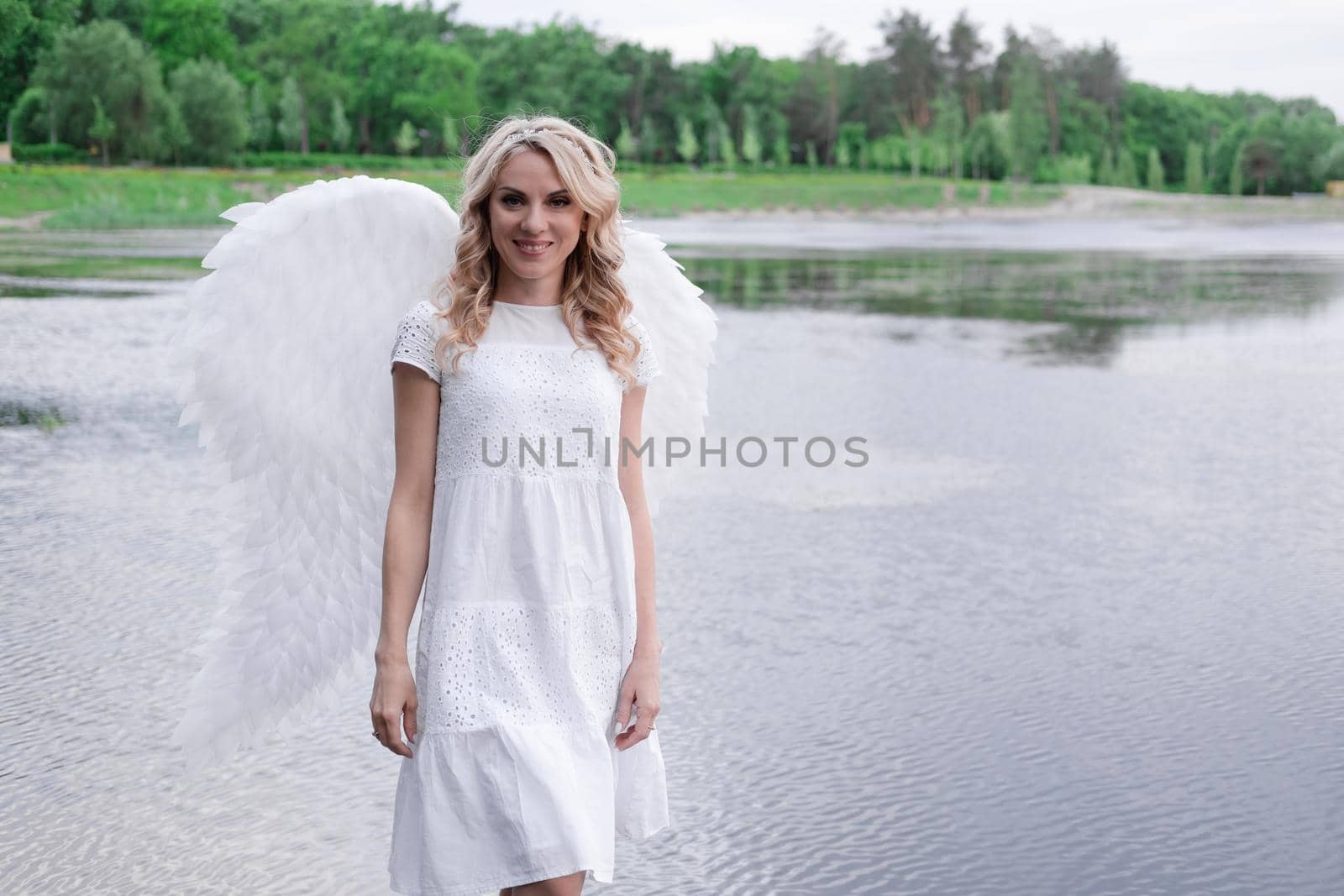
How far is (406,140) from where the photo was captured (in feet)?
265

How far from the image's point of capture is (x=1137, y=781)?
4320 millimetres

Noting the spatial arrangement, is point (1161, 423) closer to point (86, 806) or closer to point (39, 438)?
point (39, 438)

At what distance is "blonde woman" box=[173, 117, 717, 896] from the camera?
260 cm

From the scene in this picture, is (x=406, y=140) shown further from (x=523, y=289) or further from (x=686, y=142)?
(x=523, y=289)

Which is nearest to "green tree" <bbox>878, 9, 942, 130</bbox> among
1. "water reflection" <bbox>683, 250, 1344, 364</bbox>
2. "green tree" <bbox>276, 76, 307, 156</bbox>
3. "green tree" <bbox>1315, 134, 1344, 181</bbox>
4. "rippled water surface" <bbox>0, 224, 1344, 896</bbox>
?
"green tree" <bbox>1315, 134, 1344, 181</bbox>

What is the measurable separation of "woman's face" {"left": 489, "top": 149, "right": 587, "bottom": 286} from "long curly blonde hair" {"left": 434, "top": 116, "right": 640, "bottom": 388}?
0.06 feet

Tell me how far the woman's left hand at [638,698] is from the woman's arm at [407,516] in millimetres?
354

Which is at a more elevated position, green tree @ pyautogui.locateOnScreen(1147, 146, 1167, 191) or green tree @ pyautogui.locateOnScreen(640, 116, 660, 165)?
green tree @ pyautogui.locateOnScreen(640, 116, 660, 165)

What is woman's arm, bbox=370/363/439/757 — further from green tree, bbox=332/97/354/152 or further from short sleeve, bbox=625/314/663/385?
green tree, bbox=332/97/354/152

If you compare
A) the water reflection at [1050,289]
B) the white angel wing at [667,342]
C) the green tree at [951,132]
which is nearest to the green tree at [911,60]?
the green tree at [951,132]

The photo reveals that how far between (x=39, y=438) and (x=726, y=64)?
9651cm

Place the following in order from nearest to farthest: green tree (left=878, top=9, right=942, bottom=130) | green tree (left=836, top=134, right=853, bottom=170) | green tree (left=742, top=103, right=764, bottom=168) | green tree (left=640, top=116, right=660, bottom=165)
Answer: green tree (left=640, top=116, right=660, bottom=165) < green tree (left=742, top=103, right=764, bottom=168) < green tree (left=836, top=134, right=853, bottom=170) < green tree (left=878, top=9, right=942, bottom=130)

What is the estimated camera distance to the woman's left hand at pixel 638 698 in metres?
2.79

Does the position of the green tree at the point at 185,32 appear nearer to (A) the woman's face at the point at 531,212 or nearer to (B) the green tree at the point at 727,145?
(B) the green tree at the point at 727,145
